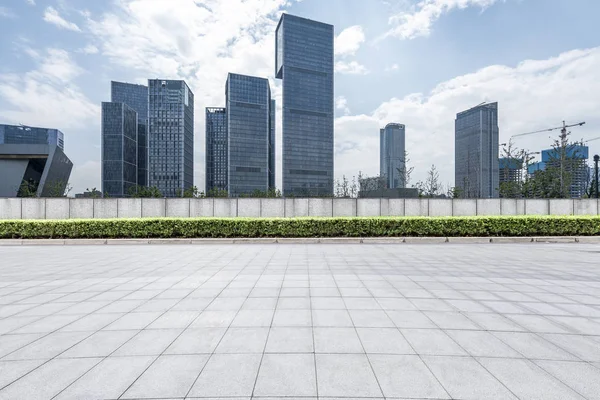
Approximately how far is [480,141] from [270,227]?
71765mm

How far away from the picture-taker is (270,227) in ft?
44.5

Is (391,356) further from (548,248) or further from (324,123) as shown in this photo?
(324,123)

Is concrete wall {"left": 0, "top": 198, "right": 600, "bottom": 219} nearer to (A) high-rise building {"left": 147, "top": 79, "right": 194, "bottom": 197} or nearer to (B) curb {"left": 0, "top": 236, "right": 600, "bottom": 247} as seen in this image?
(B) curb {"left": 0, "top": 236, "right": 600, "bottom": 247}

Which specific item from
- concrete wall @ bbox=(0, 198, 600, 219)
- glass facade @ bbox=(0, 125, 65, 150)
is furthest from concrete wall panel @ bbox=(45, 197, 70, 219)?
glass facade @ bbox=(0, 125, 65, 150)

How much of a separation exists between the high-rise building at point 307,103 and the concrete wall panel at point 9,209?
381 feet

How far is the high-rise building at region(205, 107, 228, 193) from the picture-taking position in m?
163

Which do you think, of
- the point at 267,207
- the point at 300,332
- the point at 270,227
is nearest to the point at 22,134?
the point at 267,207

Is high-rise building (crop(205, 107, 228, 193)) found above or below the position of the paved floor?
above

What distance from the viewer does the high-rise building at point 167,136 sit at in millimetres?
135625

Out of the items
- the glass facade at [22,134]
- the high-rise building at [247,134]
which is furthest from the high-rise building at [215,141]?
the glass facade at [22,134]

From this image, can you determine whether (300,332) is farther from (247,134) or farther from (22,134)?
(22,134)

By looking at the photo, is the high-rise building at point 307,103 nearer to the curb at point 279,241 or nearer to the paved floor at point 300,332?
the curb at point 279,241

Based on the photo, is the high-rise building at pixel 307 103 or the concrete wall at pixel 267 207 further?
the high-rise building at pixel 307 103

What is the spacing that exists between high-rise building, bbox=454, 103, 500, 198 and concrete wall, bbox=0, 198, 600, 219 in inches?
1780
